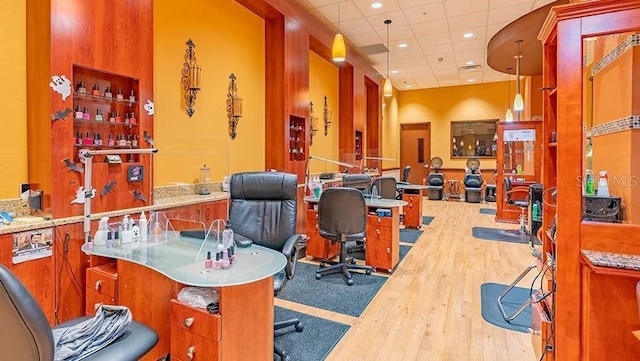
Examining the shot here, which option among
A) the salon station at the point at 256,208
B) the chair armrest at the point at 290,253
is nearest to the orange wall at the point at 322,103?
the salon station at the point at 256,208

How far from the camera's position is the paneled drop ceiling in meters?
5.23

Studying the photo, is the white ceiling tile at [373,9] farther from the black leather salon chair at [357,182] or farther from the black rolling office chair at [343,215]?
the black rolling office chair at [343,215]

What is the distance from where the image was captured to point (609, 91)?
7.30 ft

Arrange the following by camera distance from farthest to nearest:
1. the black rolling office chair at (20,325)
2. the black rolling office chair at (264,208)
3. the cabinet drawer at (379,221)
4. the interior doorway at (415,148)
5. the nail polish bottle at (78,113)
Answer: the interior doorway at (415,148)
the cabinet drawer at (379,221)
the black rolling office chair at (264,208)
the nail polish bottle at (78,113)
the black rolling office chair at (20,325)

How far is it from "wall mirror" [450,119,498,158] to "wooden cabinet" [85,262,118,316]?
10.7m

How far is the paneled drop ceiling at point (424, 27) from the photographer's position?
17.1ft

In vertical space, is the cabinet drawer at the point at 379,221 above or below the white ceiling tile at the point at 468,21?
below

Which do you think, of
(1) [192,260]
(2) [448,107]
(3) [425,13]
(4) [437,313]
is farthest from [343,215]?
(2) [448,107]

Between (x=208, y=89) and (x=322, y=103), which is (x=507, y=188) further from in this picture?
(x=208, y=89)

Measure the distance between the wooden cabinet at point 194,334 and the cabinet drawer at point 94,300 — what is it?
60cm

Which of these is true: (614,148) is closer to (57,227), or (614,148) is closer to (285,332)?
(285,332)

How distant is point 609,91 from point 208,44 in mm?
3822

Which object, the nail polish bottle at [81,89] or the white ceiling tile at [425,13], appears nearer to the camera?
the nail polish bottle at [81,89]

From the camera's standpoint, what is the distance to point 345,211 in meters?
3.72
